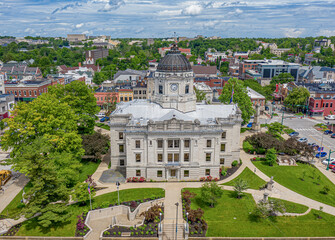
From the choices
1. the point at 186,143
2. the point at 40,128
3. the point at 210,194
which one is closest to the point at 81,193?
the point at 40,128

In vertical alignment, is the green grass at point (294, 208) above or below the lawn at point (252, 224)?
above

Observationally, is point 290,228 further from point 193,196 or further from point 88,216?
point 88,216

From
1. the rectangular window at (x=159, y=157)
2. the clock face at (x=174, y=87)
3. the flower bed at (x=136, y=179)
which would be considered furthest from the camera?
the clock face at (x=174, y=87)

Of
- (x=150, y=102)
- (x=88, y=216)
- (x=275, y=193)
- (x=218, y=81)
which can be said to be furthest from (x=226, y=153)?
(x=218, y=81)

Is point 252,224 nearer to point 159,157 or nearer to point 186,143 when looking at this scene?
point 186,143

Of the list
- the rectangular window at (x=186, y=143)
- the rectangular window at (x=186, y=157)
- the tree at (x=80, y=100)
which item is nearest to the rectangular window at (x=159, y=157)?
the rectangular window at (x=186, y=157)

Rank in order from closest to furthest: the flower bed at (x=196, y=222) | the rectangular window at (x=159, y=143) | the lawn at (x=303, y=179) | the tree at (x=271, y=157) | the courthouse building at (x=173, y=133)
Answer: the flower bed at (x=196, y=222)
the lawn at (x=303, y=179)
the courthouse building at (x=173, y=133)
the rectangular window at (x=159, y=143)
the tree at (x=271, y=157)

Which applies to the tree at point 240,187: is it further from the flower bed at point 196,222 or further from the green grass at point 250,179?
the flower bed at point 196,222
